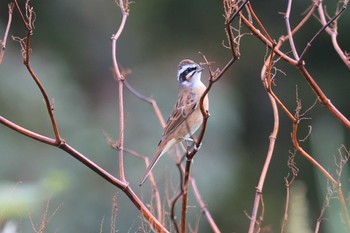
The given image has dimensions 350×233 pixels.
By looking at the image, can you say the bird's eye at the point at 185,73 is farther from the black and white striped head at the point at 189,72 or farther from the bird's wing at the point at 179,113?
the bird's wing at the point at 179,113

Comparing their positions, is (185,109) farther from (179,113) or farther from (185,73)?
(185,73)

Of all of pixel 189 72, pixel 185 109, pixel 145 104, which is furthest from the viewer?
pixel 145 104

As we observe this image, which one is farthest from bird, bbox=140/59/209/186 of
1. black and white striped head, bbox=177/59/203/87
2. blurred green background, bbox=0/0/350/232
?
blurred green background, bbox=0/0/350/232

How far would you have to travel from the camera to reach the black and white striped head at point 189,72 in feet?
13.8

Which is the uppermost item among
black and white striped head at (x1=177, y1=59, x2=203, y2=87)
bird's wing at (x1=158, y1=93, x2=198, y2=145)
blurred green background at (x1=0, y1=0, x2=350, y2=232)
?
blurred green background at (x1=0, y1=0, x2=350, y2=232)

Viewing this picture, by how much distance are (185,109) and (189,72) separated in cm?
31

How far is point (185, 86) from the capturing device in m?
4.34

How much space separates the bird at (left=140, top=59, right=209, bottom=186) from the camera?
386cm

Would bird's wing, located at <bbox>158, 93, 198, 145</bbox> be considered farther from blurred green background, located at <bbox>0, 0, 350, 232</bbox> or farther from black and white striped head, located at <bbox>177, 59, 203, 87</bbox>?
blurred green background, located at <bbox>0, 0, 350, 232</bbox>

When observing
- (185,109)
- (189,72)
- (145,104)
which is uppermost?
(145,104)

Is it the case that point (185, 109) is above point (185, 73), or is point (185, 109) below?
below

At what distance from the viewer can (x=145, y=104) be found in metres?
7.99

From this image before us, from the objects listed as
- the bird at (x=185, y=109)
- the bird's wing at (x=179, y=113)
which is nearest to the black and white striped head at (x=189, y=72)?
the bird at (x=185, y=109)

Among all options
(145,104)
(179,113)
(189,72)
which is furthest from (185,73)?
(145,104)
